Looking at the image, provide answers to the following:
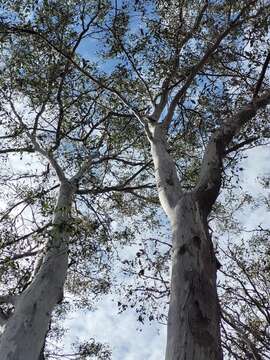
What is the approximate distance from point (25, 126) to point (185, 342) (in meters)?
7.19

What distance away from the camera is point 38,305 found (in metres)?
4.74

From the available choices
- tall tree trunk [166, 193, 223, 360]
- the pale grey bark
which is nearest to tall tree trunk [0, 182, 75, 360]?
the pale grey bark

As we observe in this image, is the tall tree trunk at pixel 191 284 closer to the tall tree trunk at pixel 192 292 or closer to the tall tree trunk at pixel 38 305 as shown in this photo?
the tall tree trunk at pixel 192 292

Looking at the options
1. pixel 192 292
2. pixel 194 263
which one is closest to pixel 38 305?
pixel 194 263

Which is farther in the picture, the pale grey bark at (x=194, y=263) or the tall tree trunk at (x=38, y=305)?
the tall tree trunk at (x=38, y=305)

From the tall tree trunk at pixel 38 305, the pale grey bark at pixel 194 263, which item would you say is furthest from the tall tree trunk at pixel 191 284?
the tall tree trunk at pixel 38 305

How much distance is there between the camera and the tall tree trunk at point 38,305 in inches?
169

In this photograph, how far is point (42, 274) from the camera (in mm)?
5211

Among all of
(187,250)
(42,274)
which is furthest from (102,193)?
(187,250)

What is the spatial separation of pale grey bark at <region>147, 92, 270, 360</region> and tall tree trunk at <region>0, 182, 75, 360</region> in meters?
1.81

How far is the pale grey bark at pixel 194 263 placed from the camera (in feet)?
8.77

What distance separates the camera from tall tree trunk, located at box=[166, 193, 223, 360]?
8.68 feet

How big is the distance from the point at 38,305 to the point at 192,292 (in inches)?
94.0

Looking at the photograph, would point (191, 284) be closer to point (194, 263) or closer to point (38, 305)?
point (194, 263)
